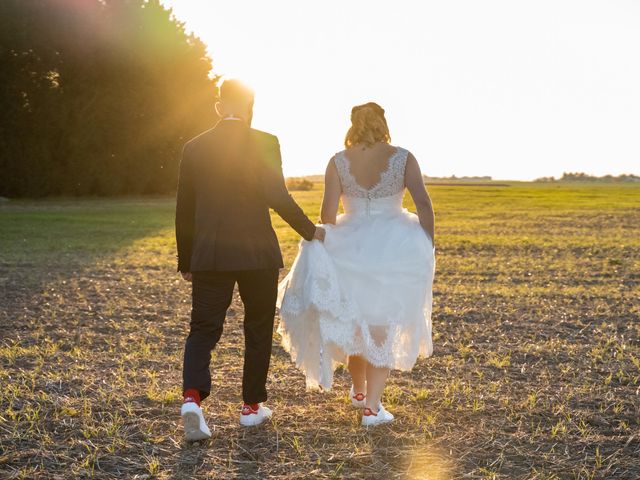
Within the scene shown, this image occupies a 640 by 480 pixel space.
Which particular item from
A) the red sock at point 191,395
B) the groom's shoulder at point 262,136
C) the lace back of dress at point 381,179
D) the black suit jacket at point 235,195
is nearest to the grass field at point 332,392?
Answer: the red sock at point 191,395

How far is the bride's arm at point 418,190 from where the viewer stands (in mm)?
5031

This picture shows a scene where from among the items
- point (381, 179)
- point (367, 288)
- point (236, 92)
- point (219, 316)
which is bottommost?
point (219, 316)

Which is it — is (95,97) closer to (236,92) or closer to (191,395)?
(236,92)

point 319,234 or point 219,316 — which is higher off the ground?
point 319,234

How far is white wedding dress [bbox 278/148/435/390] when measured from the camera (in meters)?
4.98

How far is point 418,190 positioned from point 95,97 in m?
37.1

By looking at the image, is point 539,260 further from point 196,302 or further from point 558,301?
point 196,302

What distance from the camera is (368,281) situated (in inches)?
198

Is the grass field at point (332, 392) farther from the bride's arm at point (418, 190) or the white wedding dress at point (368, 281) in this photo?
the bride's arm at point (418, 190)

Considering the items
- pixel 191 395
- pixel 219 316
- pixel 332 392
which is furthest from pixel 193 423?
pixel 332 392

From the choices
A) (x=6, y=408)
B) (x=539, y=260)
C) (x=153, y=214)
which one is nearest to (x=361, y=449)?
(x=6, y=408)

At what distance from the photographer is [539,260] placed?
16.1m

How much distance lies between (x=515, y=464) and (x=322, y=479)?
1.15m

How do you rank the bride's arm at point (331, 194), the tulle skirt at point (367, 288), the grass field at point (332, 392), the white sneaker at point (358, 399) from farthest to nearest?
the white sneaker at point (358, 399), the bride's arm at point (331, 194), the tulle skirt at point (367, 288), the grass field at point (332, 392)
